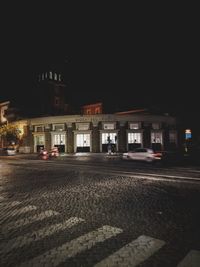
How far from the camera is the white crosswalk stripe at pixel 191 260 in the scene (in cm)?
361

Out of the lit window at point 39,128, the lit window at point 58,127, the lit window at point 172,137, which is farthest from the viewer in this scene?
the lit window at point 172,137

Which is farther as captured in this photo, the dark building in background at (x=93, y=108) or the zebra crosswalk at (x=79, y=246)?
the dark building in background at (x=93, y=108)

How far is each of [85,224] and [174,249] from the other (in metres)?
2.13

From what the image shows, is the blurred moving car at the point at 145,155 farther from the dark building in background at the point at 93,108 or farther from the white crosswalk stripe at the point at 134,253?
the dark building in background at the point at 93,108

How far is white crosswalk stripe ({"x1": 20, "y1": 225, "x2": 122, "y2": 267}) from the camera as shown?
377cm

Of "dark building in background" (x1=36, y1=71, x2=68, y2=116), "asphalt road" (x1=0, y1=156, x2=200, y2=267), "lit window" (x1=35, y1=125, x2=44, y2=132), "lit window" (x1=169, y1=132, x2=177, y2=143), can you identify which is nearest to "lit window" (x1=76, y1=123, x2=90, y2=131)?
"lit window" (x1=35, y1=125, x2=44, y2=132)

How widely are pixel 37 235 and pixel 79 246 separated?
108cm

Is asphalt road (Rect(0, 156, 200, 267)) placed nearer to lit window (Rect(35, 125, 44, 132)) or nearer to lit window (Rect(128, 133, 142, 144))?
lit window (Rect(128, 133, 142, 144))

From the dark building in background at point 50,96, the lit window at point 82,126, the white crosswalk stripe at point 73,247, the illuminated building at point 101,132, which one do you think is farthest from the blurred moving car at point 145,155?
the dark building in background at point 50,96

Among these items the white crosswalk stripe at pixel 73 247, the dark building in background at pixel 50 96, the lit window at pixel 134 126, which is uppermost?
the dark building in background at pixel 50 96

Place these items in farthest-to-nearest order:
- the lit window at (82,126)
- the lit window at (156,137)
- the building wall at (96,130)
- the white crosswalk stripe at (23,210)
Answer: the lit window at (156,137) < the lit window at (82,126) < the building wall at (96,130) < the white crosswalk stripe at (23,210)

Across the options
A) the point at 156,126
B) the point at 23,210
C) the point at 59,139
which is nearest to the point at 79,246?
the point at 23,210

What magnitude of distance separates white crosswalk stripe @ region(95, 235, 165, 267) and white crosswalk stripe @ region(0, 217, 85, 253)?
1615 millimetres

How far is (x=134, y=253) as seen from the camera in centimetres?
404
